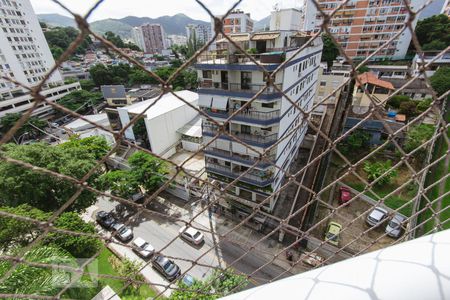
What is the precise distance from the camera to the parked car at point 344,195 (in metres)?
5.57

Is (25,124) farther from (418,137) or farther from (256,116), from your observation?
(418,137)

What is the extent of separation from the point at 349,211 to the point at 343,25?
13.4 meters

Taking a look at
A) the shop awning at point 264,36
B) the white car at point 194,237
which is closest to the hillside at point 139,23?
the shop awning at point 264,36

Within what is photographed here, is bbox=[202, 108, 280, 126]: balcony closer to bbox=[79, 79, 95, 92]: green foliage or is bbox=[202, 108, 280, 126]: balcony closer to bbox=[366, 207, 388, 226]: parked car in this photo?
bbox=[366, 207, 388, 226]: parked car

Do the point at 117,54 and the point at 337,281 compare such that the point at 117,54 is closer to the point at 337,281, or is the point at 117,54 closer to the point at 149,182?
the point at 337,281

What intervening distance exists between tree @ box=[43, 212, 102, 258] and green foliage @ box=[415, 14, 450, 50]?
17864 mm

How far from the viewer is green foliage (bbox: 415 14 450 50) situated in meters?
11.9

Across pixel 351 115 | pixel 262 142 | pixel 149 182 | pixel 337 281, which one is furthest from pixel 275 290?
pixel 351 115

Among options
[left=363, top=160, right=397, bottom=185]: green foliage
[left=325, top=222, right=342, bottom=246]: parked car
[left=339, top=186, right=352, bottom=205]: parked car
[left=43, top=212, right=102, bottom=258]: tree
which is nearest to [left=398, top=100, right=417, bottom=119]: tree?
[left=363, top=160, right=397, bottom=185]: green foliage

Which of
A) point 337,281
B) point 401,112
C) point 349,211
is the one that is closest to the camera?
point 337,281

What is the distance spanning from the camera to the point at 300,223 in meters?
4.81

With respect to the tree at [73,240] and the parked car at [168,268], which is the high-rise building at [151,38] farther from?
the parked car at [168,268]

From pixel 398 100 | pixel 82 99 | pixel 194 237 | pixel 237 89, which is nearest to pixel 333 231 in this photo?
pixel 194 237

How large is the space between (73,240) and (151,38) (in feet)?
149
